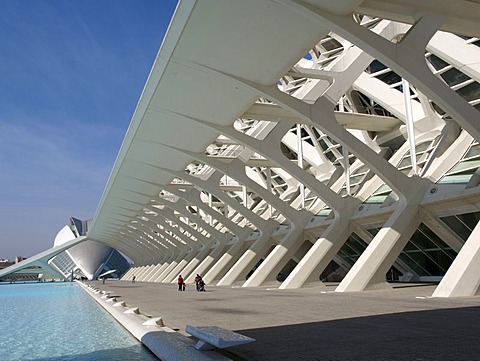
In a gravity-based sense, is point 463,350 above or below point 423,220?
below

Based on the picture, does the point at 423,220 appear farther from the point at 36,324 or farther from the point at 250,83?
the point at 36,324

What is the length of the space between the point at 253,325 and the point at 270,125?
12212mm

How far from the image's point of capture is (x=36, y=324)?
9625 millimetres

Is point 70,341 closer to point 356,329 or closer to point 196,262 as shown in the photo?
point 356,329

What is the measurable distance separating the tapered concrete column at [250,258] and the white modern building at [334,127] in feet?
0.32

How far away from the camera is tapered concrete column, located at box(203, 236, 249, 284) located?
2422cm

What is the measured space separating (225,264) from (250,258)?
11.4ft

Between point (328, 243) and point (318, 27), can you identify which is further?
point (328, 243)

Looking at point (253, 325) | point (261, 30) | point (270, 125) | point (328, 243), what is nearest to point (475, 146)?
point (328, 243)

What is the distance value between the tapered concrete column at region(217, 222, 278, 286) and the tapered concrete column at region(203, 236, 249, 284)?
2.61m

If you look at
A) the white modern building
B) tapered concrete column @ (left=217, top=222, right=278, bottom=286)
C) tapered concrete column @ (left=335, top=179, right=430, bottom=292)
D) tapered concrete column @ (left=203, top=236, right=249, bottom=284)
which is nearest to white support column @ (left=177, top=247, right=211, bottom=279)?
tapered concrete column @ (left=203, top=236, right=249, bottom=284)

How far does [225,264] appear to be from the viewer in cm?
2450

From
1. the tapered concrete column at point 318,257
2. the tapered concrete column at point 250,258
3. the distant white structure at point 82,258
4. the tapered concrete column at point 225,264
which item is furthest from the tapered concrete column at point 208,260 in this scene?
the distant white structure at point 82,258

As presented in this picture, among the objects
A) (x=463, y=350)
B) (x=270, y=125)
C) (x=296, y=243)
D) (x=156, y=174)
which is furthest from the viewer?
(x=156, y=174)
